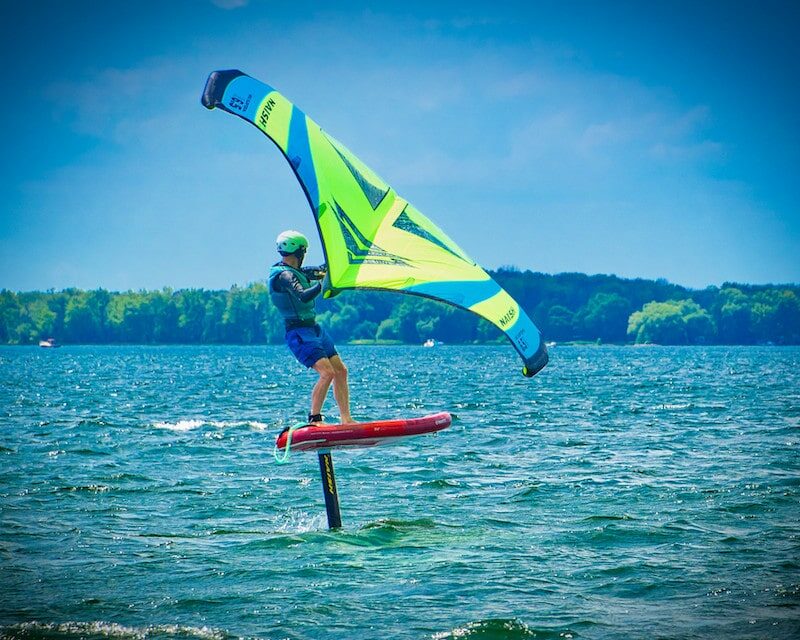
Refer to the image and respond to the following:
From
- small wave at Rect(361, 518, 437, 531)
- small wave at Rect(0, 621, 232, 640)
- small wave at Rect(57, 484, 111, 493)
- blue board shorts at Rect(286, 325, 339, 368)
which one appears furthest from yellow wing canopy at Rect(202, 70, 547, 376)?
small wave at Rect(57, 484, 111, 493)

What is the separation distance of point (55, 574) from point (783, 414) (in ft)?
104

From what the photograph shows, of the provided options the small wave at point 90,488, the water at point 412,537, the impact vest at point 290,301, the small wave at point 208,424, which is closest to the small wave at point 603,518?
the water at point 412,537

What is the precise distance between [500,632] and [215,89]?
6741 millimetres

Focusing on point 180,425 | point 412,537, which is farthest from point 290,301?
point 180,425

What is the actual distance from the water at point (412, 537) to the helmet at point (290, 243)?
14.0 feet

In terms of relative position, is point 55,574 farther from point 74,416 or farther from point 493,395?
point 493,395

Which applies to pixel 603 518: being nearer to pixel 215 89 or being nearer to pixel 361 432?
pixel 361 432

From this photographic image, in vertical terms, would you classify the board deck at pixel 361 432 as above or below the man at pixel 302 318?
below

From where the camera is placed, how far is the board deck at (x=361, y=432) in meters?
12.7

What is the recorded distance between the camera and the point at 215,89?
11531 mm

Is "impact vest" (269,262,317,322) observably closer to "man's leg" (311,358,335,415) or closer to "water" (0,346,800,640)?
"man's leg" (311,358,335,415)

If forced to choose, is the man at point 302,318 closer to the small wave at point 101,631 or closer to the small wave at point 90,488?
the small wave at point 101,631

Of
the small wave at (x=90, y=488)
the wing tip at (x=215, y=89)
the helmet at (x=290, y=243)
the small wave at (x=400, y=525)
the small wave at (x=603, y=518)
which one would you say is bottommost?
the small wave at (x=90, y=488)

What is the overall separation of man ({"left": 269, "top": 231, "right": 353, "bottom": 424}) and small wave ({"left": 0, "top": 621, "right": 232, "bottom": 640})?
3006 millimetres
